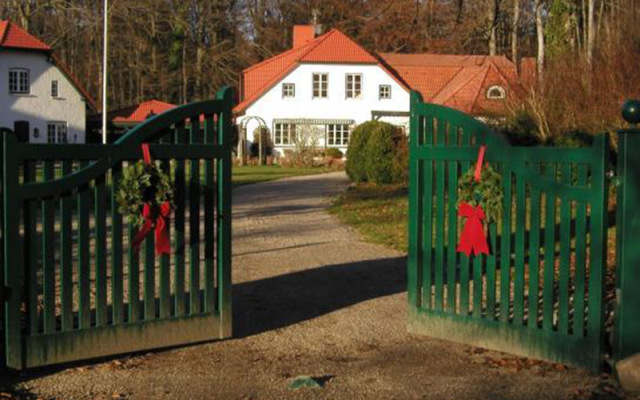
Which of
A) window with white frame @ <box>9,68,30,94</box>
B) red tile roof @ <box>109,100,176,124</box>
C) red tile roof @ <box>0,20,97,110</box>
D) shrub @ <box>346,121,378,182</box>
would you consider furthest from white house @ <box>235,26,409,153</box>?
shrub @ <box>346,121,378,182</box>

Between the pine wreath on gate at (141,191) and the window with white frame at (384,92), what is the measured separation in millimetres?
51152

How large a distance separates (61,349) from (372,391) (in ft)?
7.47

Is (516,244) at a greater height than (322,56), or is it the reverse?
(322,56)

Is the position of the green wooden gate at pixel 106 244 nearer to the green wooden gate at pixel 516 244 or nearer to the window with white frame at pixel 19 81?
the green wooden gate at pixel 516 244

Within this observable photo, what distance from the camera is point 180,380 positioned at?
6.84m

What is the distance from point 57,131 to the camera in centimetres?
5381

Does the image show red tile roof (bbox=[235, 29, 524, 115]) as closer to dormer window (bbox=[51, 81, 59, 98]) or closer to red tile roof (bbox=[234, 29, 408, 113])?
red tile roof (bbox=[234, 29, 408, 113])

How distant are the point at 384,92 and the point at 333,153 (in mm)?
7416

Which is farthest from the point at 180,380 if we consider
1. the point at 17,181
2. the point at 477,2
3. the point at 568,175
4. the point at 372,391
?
the point at 477,2

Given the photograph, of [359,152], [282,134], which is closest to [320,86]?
[282,134]

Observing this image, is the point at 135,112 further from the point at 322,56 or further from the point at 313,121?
the point at 322,56

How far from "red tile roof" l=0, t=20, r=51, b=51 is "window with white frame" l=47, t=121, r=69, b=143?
4612 mm

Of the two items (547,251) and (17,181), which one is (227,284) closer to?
(17,181)

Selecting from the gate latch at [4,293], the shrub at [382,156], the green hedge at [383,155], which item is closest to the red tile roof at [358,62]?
the green hedge at [383,155]
